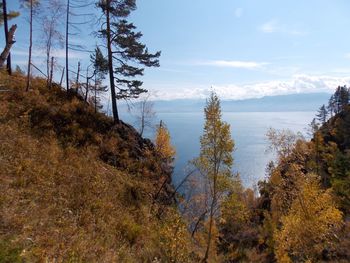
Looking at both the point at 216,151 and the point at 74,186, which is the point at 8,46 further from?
the point at 216,151

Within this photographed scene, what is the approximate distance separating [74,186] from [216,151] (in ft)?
35.8

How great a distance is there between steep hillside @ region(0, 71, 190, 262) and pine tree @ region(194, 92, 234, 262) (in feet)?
11.5

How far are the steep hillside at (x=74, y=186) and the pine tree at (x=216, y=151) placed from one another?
349cm

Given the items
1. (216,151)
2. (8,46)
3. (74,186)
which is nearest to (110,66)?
(216,151)

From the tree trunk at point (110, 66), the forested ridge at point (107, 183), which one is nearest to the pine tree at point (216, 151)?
the forested ridge at point (107, 183)

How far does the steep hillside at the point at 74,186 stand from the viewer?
7.80 metres

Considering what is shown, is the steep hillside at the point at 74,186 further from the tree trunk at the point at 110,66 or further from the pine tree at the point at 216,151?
the pine tree at the point at 216,151

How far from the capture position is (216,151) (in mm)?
20766

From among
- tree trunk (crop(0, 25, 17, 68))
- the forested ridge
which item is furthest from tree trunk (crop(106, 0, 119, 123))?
tree trunk (crop(0, 25, 17, 68))

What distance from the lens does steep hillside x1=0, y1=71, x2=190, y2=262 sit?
780 centimetres

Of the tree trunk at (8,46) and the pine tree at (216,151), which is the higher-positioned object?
the tree trunk at (8,46)

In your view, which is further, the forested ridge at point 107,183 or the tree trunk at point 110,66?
the tree trunk at point 110,66

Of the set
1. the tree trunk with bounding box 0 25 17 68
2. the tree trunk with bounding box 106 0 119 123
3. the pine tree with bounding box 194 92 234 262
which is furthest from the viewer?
the tree trunk with bounding box 106 0 119 123

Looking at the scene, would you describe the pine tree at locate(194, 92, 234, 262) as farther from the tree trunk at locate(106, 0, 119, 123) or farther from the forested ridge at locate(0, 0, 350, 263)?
the tree trunk at locate(106, 0, 119, 123)
